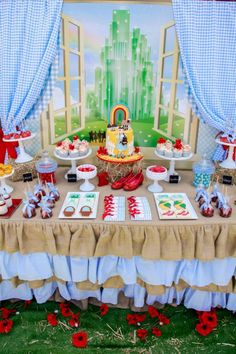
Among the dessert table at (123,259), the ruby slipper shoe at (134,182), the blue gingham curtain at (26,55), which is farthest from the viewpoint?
the ruby slipper shoe at (134,182)

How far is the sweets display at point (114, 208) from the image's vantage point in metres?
1.86

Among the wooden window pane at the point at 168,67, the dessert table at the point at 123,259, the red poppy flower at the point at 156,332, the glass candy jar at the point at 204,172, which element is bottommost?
the red poppy flower at the point at 156,332

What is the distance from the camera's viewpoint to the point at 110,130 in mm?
2152

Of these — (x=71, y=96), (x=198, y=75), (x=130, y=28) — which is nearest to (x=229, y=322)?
(x=198, y=75)

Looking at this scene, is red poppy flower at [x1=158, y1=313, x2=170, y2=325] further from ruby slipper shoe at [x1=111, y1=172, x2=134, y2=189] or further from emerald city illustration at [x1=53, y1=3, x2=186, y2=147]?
emerald city illustration at [x1=53, y1=3, x2=186, y2=147]

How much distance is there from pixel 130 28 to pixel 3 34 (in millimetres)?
864

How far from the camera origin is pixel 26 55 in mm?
2150

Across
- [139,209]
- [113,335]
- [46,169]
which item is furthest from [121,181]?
[113,335]

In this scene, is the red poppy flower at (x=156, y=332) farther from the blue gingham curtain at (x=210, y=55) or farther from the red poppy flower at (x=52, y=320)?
the blue gingham curtain at (x=210, y=55)

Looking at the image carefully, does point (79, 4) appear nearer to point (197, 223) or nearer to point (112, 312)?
point (197, 223)

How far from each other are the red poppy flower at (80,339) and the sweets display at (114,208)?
0.75m

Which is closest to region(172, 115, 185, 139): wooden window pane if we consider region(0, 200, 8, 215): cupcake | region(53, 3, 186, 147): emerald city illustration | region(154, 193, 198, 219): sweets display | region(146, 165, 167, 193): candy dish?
region(53, 3, 186, 147): emerald city illustration

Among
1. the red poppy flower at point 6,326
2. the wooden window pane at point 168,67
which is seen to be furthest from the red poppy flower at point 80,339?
the wooden window pane at point 168,67

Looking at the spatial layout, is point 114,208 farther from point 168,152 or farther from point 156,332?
point 156,332
